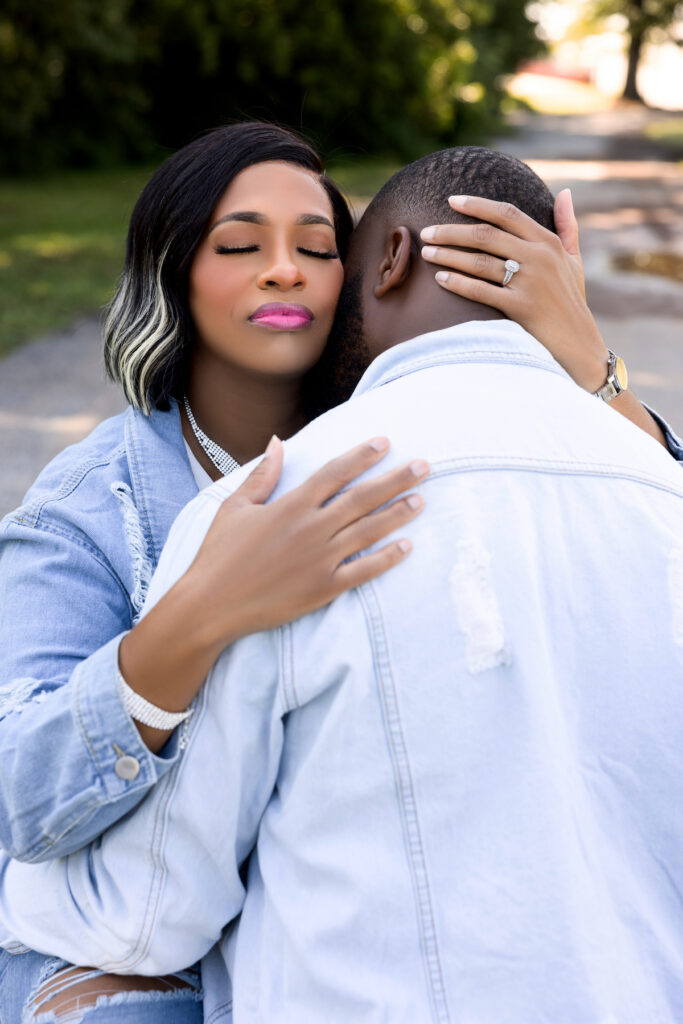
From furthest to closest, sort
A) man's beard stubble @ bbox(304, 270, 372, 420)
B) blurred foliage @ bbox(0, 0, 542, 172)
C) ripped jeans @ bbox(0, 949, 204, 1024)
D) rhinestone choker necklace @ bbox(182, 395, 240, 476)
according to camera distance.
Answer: blurred foliage @ bbox(0, 0, 542, 172), rhinestone choker necklace @ bbox(182, 395, 240, 476), man's beard stubble @ bbox(304, 270, 372, 420), ripped jeans @ bbox(0, 949, 204, 1024)

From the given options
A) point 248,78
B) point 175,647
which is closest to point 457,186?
point 175,647

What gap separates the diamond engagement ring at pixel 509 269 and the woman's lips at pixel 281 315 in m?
0.52

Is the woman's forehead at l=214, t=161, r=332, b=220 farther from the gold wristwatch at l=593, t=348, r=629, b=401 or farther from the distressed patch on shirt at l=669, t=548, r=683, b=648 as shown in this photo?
the distressed patch on shirt at l=669, t=548, r=683, b=648

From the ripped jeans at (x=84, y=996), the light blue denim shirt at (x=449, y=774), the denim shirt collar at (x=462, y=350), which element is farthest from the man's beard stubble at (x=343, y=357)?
the ripped jeans at (x=84, y=996)

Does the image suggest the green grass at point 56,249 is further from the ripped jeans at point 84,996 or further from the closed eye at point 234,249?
the ripped jeans at point 84,996

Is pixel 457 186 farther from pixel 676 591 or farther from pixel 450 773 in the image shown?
pixel 450 773

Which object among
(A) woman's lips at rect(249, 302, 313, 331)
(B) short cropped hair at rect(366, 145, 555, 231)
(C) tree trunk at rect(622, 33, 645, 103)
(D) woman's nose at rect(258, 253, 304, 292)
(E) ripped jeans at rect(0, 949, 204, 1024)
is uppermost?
(B) short cropped hair at rect(366, 145, 555, 231)

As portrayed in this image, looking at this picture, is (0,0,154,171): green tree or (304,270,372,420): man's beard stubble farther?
(0,0,154,171): green tree

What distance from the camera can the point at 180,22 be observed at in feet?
55.6

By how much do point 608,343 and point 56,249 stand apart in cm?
563

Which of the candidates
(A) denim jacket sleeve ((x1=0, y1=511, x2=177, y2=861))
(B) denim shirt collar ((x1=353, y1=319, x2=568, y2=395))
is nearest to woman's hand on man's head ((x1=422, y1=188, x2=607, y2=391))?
(B) denim shirt collar ((x1=353, y1=319, x2=568, y2=395))

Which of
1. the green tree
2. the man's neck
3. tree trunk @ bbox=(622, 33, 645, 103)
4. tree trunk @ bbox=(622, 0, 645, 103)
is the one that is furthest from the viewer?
tree trunk @ bbox=(622, 33, 645, 103)

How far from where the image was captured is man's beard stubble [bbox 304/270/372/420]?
6.83 ft

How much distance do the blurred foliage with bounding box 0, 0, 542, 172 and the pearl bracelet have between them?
48.1ft
